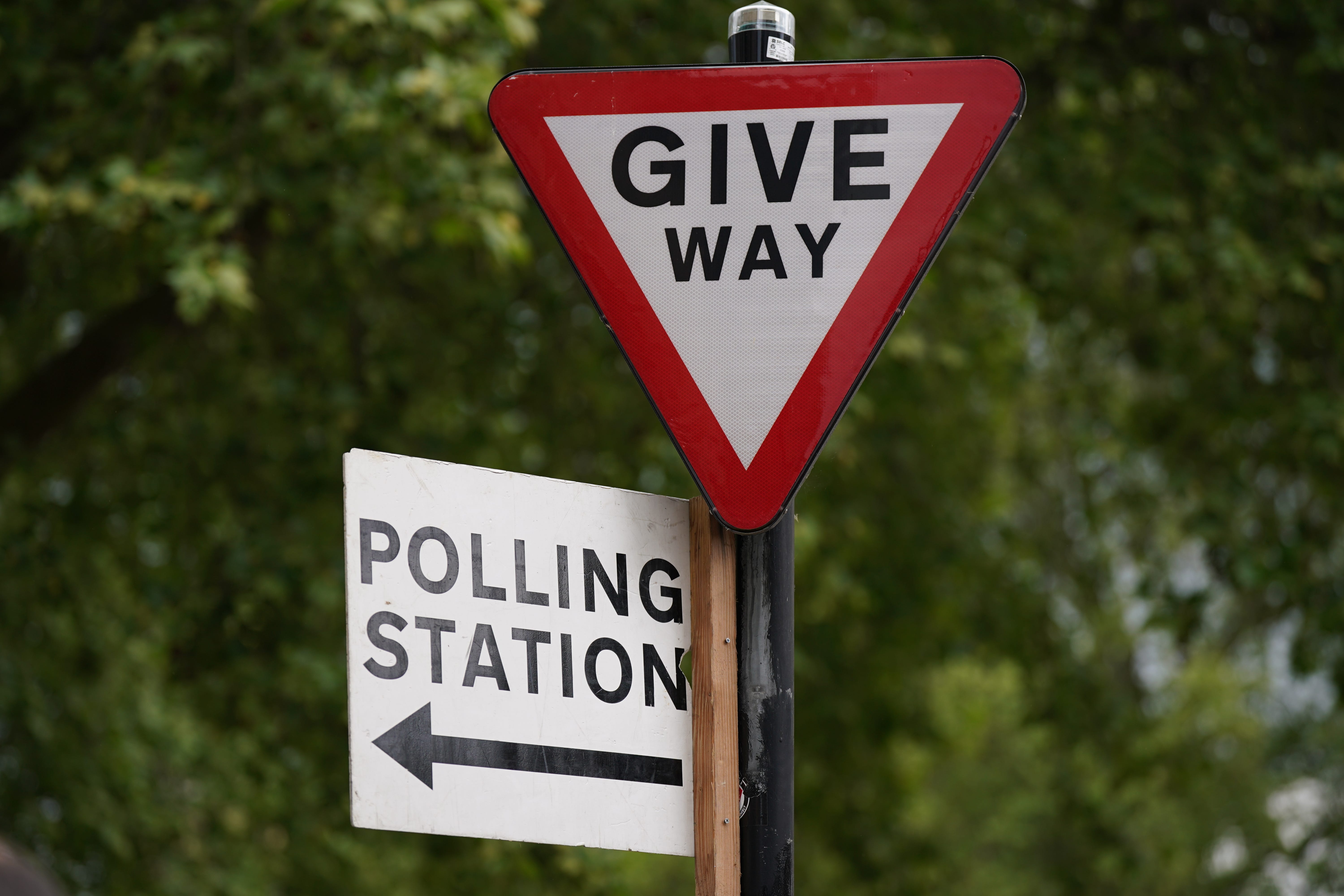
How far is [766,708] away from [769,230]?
510 mm

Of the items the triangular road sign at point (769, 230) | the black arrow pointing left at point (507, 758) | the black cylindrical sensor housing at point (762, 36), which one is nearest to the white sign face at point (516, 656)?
the black arrow pointing left at point (507, 758)

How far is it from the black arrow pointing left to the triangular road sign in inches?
10.7

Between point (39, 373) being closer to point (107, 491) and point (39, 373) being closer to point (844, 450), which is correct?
point (107, 491)

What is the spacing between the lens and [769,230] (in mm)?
1478

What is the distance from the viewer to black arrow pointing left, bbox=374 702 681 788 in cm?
140

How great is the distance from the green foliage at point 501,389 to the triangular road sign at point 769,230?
201 centimetres

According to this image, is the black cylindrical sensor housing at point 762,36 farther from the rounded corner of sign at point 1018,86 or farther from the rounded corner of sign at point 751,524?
the rounded corner of sign at point 751,524

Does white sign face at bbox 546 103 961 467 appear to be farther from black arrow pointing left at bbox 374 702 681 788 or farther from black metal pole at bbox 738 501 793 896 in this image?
black arrow pointing left at bbox 374 702 681 788

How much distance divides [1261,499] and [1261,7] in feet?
5.37

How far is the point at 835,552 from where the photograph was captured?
5633 millimetres

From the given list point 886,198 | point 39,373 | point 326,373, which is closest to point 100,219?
point 326,373

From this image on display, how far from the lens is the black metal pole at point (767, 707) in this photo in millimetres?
1446

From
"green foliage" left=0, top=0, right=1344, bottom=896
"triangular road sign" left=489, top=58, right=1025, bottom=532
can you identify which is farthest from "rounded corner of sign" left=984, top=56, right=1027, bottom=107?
"green foliage" left=0, top=0, right=1344, bottom=896

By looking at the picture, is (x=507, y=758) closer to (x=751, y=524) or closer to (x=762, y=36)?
(x=751, y=524)
